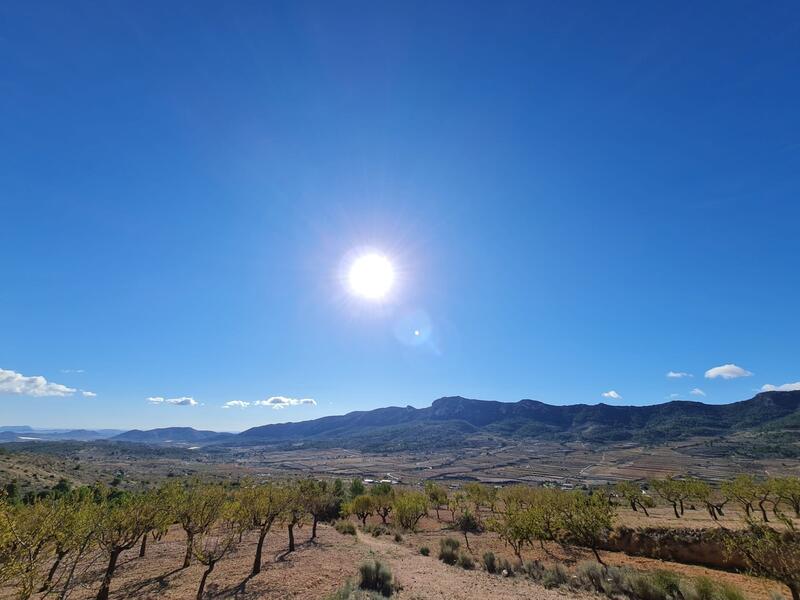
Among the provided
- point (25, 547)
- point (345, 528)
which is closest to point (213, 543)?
point (345, 528)

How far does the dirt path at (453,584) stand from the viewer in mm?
21219

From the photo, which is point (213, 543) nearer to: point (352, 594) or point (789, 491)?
point (352, 594)

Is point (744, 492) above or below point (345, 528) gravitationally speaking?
above

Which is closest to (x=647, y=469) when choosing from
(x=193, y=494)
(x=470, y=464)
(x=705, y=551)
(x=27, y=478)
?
(x=470, y=464)

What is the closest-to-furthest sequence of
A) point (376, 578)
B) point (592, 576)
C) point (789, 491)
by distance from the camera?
1. point (376, 578)
2. point (592, 576)
3. point (789, 491)

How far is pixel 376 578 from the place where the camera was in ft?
72.5

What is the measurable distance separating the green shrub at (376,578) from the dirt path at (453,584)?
79cm

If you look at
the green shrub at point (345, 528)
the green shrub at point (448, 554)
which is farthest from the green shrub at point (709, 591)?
the green shrub at point (345, 528)

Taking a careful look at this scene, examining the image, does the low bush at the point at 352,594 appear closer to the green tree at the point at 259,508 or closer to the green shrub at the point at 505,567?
the green tree at the point at 259,508

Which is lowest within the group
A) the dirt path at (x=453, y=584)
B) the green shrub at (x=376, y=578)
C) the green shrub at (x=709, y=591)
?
the dirt path at (x=453, y=584)

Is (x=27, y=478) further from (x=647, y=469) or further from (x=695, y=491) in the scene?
(x=647, y=469)

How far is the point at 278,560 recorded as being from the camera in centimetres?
2778

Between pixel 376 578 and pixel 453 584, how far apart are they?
494cm

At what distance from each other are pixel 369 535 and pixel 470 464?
145 meters
